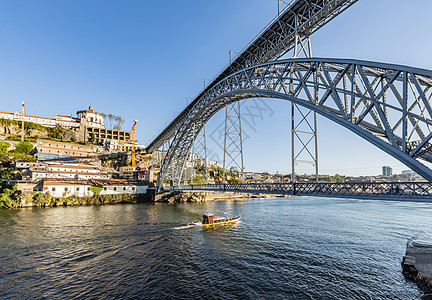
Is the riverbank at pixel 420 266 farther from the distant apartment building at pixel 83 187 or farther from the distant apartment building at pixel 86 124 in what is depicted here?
the distant apartment building at pixel 86 124

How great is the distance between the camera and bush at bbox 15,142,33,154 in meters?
61.1

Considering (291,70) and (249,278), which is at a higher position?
(291,70)

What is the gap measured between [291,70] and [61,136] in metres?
92.1

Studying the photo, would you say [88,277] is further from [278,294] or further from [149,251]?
[278,294]

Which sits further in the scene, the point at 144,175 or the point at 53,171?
the point at 144,175

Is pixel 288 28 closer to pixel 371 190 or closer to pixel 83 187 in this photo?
pixel 371 190

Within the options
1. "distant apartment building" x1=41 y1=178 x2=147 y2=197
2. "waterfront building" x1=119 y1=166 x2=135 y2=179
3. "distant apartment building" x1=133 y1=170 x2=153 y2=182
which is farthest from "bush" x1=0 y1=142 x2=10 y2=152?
"distant apartment building" x1=133 y1=170 x2=153 y2=182

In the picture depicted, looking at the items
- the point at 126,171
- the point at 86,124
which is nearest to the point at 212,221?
the point at 126,171

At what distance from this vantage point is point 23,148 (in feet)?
202

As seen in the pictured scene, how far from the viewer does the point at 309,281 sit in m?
12.3

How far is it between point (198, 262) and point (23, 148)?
70.6 m

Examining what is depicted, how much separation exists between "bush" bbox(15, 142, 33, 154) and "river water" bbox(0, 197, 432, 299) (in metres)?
48.2

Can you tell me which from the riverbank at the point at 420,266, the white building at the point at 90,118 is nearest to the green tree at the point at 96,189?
the riverbank at the point at 420,266

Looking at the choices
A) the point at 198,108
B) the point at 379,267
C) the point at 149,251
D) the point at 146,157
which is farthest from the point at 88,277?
the point at 146,157
